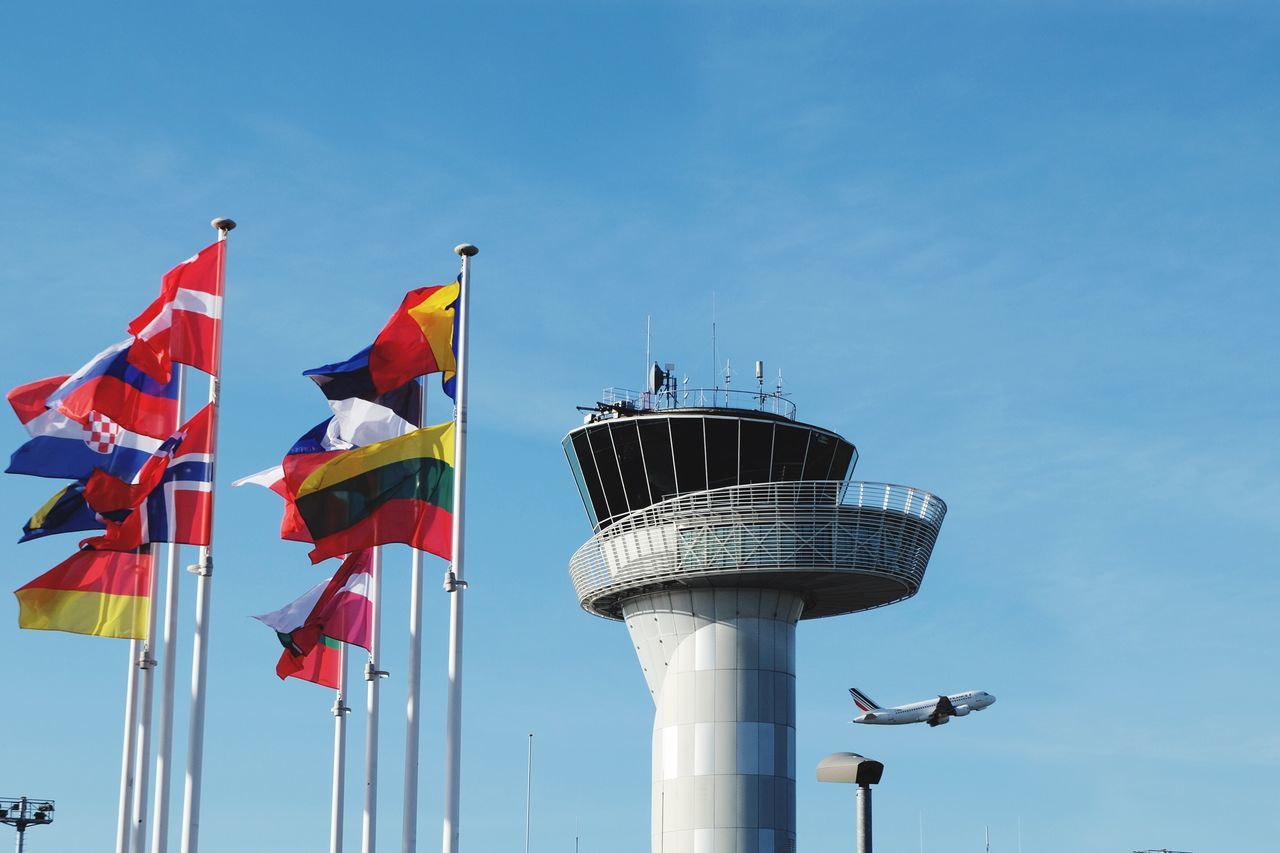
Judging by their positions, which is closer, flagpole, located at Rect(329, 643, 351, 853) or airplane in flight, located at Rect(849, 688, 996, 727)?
flagpole, located at Rect(329, 643, 351, 853)

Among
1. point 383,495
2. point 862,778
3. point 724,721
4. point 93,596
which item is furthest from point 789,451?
point 93,596

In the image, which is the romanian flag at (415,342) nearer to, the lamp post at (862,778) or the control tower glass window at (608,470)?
the lamp post at (862,778)

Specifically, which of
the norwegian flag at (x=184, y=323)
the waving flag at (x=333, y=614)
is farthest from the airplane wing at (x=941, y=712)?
the norwegian flag at (x=184, y=323)

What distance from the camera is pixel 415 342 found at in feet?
126

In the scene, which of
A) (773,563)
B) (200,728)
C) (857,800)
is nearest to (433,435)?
(200,728)

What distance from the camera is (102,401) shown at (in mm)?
38969

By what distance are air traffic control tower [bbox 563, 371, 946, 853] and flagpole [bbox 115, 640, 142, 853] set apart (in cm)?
2648

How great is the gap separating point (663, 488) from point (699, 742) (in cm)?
944

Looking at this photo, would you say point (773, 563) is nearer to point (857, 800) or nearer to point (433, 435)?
point (857, 800)

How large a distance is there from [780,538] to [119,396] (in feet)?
93.8

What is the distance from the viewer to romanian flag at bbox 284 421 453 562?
36.8 meters

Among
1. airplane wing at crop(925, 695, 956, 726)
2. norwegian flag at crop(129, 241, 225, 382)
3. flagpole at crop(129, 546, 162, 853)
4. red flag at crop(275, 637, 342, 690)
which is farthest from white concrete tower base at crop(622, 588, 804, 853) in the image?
norwegian flag at crop(129, 241, 225, 382)

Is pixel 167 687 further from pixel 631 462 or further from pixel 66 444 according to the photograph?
pixel 631 462

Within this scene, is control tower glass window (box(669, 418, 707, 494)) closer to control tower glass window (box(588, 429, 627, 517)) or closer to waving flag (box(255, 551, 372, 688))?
control tower glass window (box(588, 429, 627, 517))
